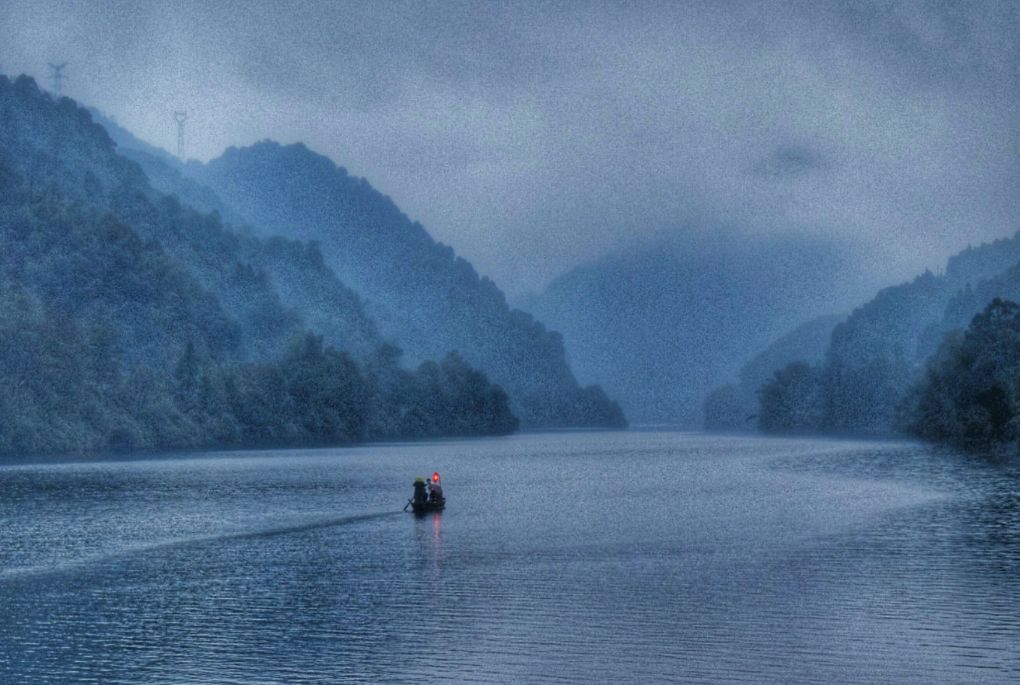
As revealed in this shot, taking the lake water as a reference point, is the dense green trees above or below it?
above

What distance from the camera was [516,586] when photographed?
4581 centimetres

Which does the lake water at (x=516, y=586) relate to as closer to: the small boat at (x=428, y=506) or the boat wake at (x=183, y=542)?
the boat wake at (x=183, y=542)

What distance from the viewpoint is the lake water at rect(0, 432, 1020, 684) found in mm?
31906

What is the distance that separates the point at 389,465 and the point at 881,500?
80025mm

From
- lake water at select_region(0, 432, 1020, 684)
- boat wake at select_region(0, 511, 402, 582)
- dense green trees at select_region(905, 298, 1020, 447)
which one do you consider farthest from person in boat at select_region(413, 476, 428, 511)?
dense green trees at select_region(905, 298, 1020, 447)

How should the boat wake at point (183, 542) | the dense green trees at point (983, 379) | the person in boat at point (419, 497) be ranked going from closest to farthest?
the boat wake at point (183, 542) → the person in boat at point (419, 497) → the dense green trees at point (983, 379)

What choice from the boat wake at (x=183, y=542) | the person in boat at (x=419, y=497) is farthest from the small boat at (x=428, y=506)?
the boat wake at (x=183, y=542)

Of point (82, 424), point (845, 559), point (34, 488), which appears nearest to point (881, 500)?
point (845, 559)

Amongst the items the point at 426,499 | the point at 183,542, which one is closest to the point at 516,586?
the point at 183,542

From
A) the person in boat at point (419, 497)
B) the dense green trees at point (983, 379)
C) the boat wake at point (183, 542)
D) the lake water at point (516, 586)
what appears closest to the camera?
the lake water at point (516, 586)

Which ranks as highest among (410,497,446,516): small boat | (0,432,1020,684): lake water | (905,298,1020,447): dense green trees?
(905,298,1020,447): dense green trees

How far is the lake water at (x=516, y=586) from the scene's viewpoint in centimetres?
3191

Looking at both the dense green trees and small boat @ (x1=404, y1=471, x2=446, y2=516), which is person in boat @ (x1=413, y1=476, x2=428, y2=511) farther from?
the dense green trees

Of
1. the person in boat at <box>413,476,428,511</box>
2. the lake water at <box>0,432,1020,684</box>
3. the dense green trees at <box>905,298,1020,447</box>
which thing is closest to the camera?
the lake water at <box>0,432,1020,684</box>
